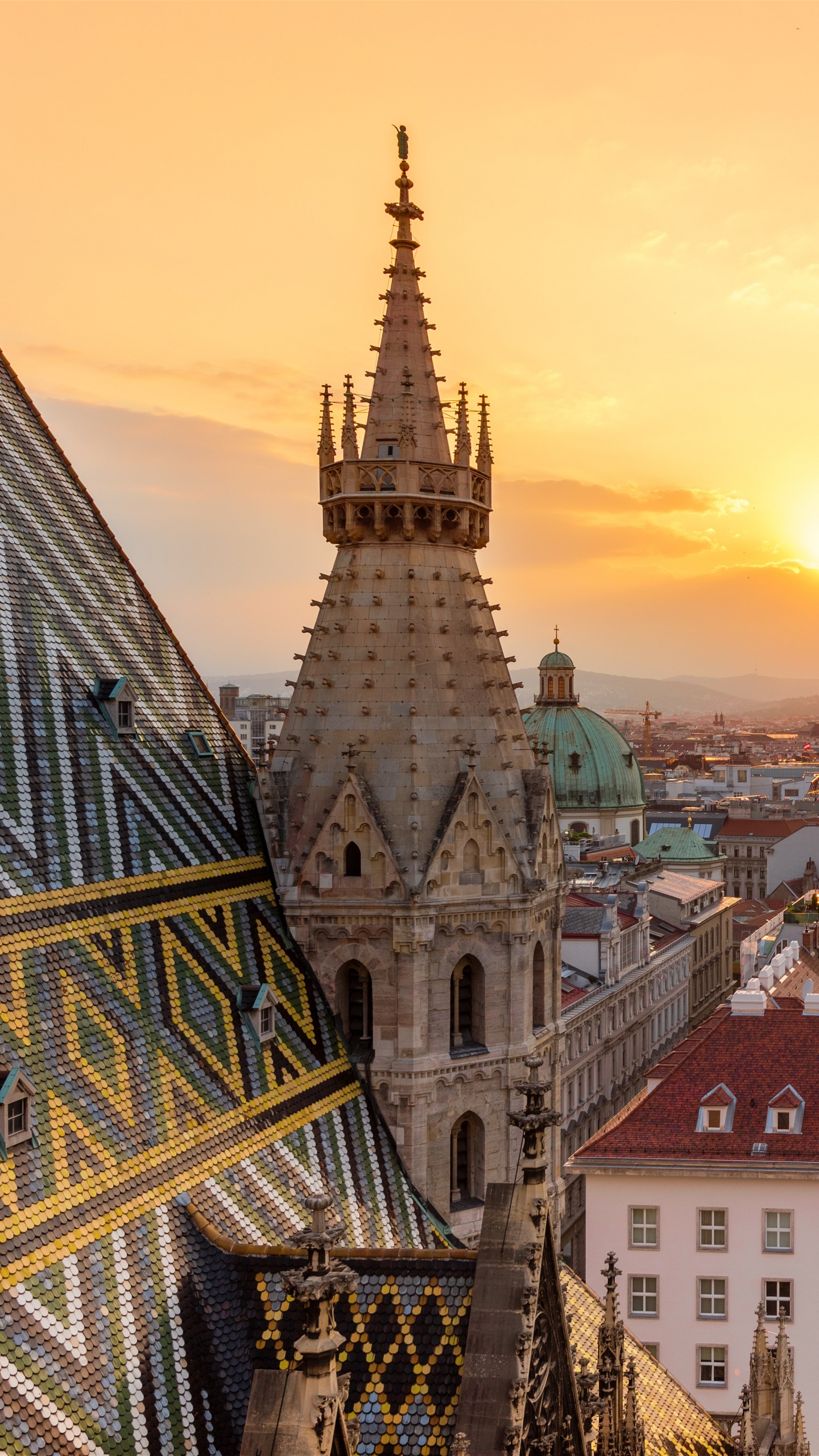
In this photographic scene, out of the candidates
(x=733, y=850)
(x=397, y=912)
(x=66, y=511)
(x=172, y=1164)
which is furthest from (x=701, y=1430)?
(x=733, y=850)

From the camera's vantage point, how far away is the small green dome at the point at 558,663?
128 m

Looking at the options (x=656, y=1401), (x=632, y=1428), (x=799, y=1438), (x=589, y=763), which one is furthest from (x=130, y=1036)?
(x=589, y=763)

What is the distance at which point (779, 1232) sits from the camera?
43.8 metres

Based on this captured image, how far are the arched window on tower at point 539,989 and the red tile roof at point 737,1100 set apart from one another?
54.0 ft

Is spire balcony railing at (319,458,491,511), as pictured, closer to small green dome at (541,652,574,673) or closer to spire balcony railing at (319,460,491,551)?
spire balcony railing at (319,460,491,551)

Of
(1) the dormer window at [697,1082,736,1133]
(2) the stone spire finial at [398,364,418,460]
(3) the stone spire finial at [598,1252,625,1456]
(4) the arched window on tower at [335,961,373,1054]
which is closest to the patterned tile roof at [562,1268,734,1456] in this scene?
(3) the stone spire finial at [598,1252,625,1456]

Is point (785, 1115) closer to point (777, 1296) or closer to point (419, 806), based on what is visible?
point (777, 1296)

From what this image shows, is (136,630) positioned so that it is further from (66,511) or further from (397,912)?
(397,912)

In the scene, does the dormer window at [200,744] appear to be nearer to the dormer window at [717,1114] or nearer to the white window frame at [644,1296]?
the dormer window at [717,1114]

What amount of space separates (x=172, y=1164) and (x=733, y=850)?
150264 mm

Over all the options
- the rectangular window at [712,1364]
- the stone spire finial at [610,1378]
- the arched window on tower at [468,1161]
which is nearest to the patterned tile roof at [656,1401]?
the stone spire finial at [610,1378]

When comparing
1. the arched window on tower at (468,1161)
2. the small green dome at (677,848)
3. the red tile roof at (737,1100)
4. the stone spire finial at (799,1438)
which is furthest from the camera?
the small green dome at (677,848)

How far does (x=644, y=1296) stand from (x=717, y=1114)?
5.83 m

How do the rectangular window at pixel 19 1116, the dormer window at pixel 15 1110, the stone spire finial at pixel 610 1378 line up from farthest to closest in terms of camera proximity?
the stone spire finial at pixel 610 1378, the rectangular window at pixel 19 1116, the dormer window at pixel 15 1110
